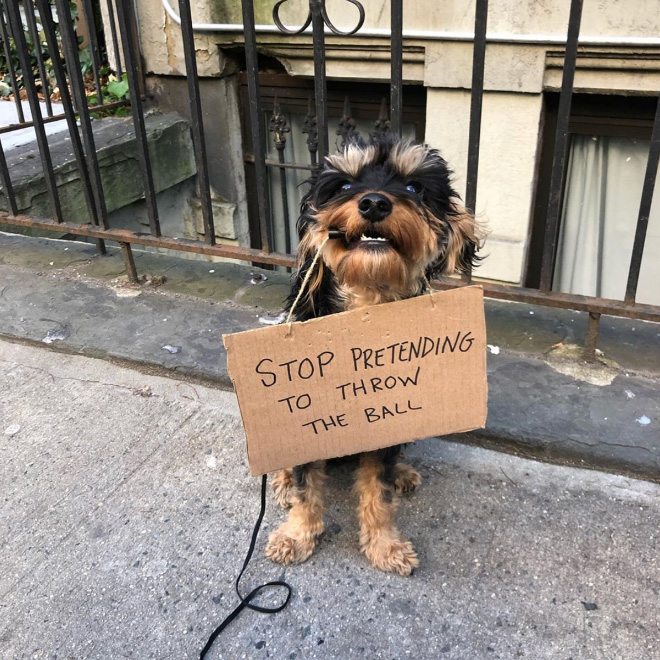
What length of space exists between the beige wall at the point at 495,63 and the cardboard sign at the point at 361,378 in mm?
2681

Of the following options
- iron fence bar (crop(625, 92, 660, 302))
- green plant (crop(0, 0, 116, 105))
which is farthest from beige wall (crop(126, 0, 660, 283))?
green plant (crop(0, 0, 116, 105))

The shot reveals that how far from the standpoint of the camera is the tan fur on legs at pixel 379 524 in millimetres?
2010

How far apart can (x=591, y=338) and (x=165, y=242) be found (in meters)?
2.16

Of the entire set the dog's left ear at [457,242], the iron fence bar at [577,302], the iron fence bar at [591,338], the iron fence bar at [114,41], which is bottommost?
the iron fence bar at [591,338]

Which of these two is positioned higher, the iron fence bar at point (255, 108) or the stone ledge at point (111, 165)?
the iron fence bar at point (255, 108)

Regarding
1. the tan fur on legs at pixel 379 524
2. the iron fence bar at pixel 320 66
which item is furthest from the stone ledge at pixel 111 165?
the tan fur on legs at pixel 379 524

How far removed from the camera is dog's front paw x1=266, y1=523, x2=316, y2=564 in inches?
81.1

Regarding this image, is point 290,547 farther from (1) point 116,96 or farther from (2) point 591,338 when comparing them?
(1) point 116,96

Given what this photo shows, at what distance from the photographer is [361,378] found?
1878mm

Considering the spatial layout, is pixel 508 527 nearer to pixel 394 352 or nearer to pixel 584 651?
pixel 584 651

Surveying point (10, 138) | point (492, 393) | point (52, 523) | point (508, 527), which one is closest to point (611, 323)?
point (492, 393)

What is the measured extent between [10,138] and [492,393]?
4369 mm

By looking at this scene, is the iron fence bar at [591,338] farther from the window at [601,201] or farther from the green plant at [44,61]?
the green plant at [44,61]

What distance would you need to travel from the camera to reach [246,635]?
72.1 inches
